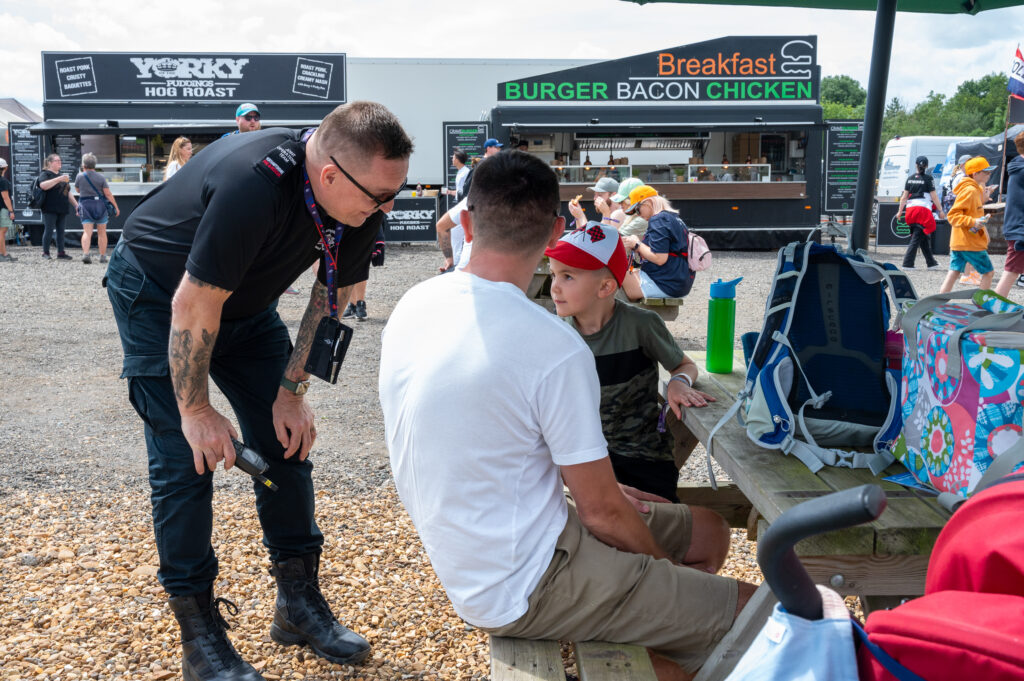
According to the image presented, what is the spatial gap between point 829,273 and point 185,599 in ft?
6.71

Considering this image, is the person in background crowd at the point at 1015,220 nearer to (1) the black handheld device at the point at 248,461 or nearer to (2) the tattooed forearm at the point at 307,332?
(2) the tattooed forearm at the point at 307,332

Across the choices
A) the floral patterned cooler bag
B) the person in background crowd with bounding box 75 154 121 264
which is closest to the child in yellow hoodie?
the floral patterned cooler bag

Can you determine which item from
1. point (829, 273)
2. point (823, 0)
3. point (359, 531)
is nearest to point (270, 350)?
point (359, 531)

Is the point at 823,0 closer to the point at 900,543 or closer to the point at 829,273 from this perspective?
the point at 829,273

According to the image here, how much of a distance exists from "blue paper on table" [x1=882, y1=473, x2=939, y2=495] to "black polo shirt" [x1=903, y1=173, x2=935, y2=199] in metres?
14.4

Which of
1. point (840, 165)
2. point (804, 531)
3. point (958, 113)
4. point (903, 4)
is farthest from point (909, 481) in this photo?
point (958, 113)

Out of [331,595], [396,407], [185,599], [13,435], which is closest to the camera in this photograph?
[396,407]

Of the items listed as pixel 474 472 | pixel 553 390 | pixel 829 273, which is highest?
pixel 829 273

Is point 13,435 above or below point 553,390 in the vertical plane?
below

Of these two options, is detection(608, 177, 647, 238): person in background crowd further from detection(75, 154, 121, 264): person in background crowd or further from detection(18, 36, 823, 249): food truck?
detection(75, 154, 121, 264): person in background crowd

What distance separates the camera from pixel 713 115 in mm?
17438

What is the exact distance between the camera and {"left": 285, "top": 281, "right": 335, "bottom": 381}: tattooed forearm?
2.77 m

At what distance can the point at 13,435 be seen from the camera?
5305mm

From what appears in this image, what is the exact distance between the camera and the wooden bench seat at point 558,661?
1788mm
